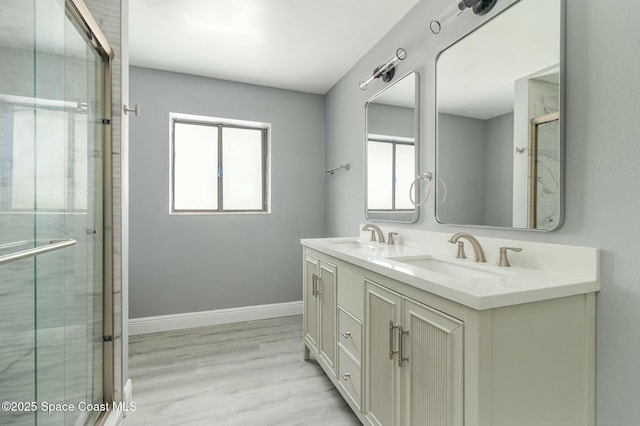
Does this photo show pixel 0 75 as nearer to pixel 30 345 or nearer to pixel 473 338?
pixel 30 345

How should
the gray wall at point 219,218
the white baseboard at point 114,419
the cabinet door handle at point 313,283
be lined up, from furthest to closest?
1. the gray wall at point 219,218
2. the cabinet door handle at point 313,283
3. the white baseboard at point 114,419

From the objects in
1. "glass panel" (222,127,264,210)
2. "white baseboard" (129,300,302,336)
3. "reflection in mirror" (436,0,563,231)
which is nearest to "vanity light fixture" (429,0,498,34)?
"reflection in mirror" (436,0,563,231)

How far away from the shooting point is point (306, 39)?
7.33ft

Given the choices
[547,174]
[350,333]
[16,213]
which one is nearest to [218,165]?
[16,213]

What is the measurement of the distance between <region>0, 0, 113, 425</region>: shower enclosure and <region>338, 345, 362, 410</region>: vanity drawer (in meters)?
1.20

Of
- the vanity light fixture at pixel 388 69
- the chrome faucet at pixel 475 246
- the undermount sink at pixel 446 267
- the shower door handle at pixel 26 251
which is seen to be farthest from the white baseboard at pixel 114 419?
the vanity light fixture at pixel 388 69

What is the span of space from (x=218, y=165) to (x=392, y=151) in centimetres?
182

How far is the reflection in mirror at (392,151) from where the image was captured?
1919mm

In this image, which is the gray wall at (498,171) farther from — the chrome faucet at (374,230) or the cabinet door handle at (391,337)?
the chrome faucet at (374,230)

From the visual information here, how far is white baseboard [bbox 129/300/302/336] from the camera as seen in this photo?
2.71m

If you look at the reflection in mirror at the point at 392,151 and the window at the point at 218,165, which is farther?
the window at the point at 218,165

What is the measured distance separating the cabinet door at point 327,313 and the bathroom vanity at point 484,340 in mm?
344

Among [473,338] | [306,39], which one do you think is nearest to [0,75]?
[473,338]

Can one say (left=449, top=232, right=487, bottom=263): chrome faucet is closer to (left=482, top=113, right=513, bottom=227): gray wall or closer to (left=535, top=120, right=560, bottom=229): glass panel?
(left=482, top=113, right=513, bottom=227): gray wall
